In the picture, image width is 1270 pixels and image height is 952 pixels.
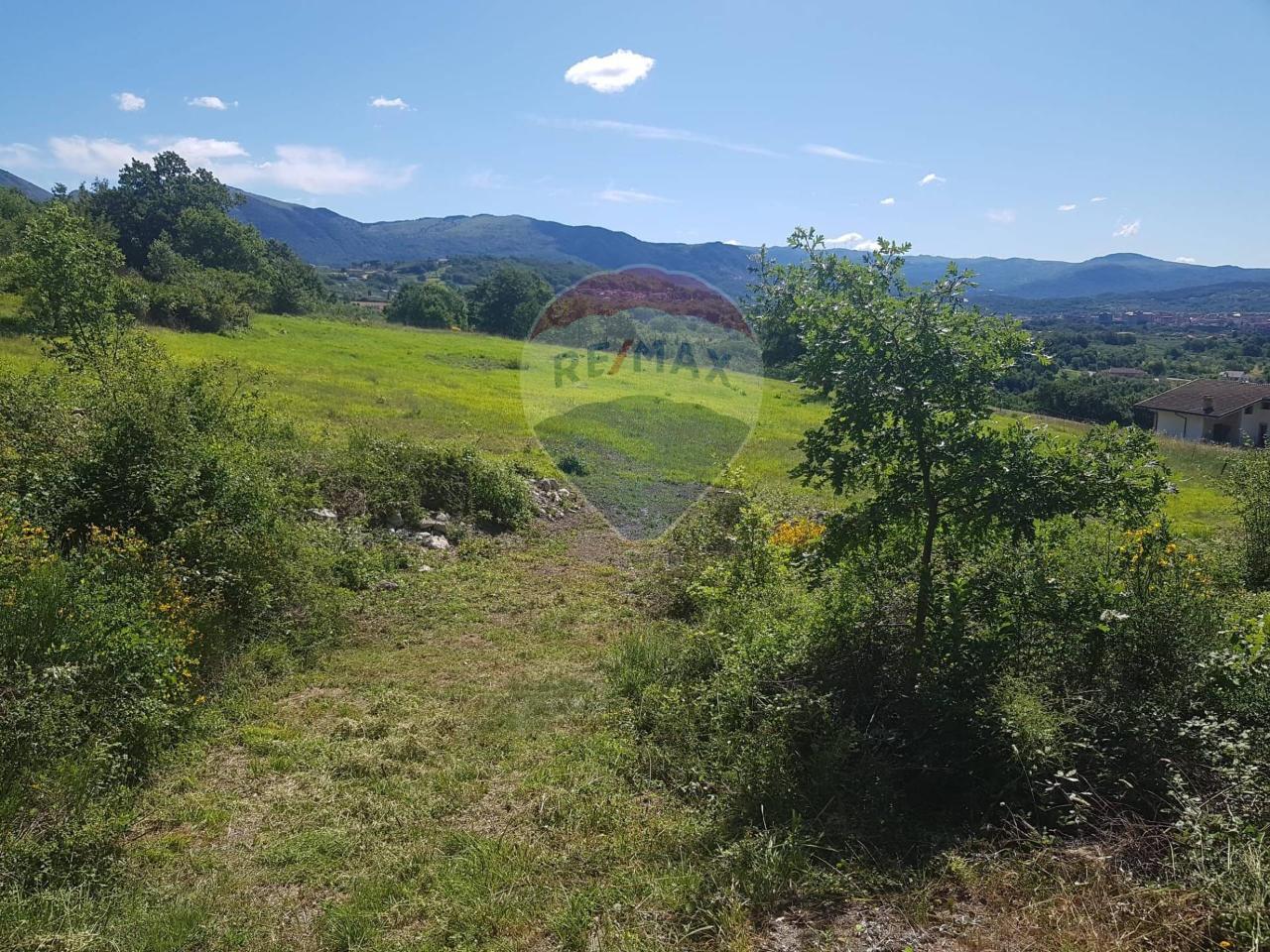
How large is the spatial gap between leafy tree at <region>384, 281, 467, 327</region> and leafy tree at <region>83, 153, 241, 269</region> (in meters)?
18.2

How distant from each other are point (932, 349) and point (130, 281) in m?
41.7

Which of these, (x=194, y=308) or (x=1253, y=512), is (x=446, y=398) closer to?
(x=194, y=308)

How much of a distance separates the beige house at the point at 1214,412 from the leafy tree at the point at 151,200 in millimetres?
76247

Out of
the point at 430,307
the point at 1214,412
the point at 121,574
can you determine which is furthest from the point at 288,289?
the point at 1214,412

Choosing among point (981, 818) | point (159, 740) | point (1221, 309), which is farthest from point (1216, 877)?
point (1221, 309)

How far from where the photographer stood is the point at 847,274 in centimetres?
564

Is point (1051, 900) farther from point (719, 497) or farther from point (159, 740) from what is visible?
point (719, 497)

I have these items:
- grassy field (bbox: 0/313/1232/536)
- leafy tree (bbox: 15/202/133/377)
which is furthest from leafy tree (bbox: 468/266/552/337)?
leafy tree (bbox: 15/202/133/377)

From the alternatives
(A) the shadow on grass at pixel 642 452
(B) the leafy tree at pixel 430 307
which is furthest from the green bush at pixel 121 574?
(B) the leafy tree at pixel 430 307

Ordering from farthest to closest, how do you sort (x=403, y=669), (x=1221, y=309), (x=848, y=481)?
1. (x=1221, y=309)
2. (x=403, y=669)
3. (x=848, y=481)

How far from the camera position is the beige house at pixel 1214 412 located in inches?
1796

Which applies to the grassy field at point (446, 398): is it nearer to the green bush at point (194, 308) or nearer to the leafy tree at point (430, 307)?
the green bush at point (194, 308)

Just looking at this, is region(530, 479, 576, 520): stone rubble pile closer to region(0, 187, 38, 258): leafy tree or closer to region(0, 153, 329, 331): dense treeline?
region(0, 153, 329, 331): dense treeline

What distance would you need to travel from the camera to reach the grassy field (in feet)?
67.9
